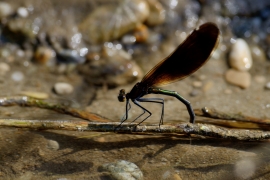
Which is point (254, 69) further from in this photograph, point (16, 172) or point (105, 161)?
point (16, 172)

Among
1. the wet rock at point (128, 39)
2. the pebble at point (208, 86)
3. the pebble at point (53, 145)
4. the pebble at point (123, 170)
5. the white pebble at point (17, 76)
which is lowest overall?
the pebble at point (123, 170)

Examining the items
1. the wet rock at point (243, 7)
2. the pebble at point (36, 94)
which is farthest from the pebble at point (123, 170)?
the wet rock at point (243, 7)

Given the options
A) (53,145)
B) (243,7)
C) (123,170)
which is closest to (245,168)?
(123,170)

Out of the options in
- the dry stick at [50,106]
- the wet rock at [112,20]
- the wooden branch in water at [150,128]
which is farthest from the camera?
the wet rock at [112,20]

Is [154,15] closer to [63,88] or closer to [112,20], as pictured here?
[112,20]

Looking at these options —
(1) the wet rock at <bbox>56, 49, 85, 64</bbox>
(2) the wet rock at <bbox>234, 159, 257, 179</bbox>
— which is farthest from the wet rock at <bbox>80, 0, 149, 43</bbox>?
(2) the wet rock at <bbox>234, 159, 257, 179</bbox>

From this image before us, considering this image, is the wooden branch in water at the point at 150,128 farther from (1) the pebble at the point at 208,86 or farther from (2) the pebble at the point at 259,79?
(2) the pebble at the point at 259,79
